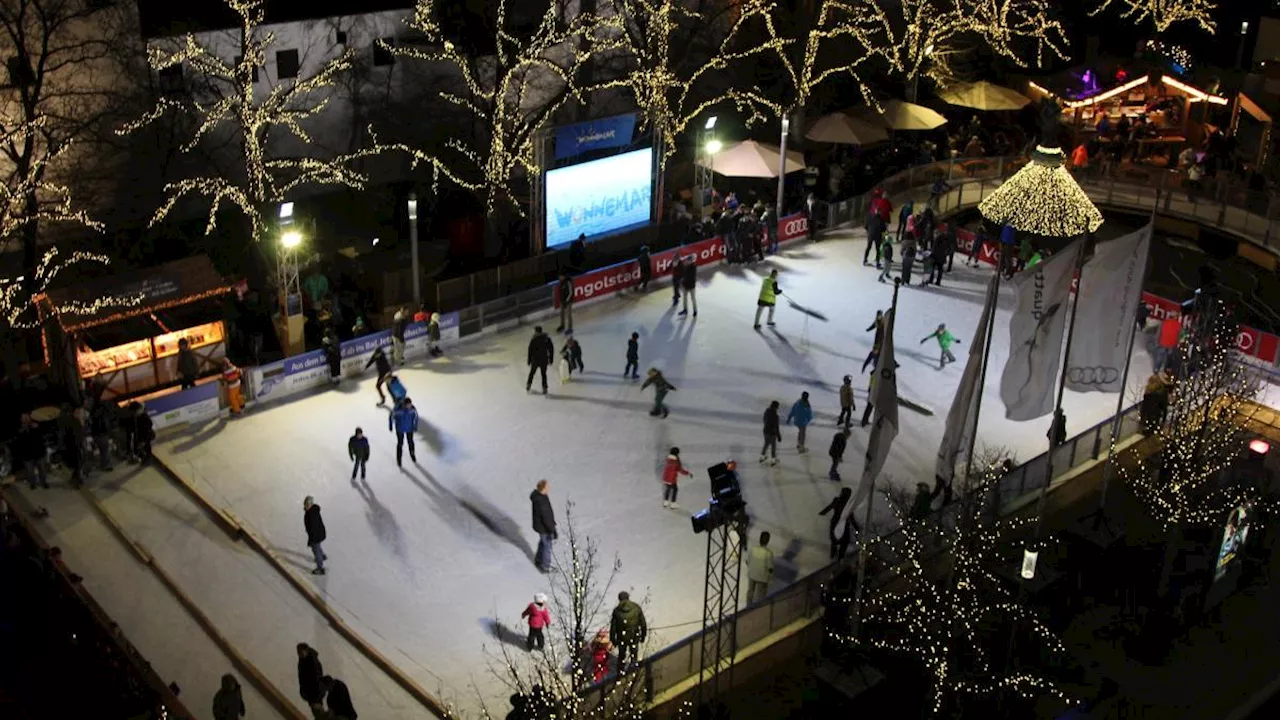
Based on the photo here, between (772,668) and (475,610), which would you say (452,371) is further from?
(772,668)

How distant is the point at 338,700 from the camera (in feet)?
51.2

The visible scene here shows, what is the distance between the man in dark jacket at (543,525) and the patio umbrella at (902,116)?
20.9 m

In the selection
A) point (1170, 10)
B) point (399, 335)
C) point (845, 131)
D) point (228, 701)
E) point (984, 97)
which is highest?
point (1170, 10)

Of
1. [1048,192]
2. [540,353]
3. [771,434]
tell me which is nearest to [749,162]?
[540,353]

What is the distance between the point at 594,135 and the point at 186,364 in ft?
36.8

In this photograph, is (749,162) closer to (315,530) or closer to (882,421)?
(882,421)

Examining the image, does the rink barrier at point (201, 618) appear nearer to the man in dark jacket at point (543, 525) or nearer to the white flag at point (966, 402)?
the man in dark jacket at point (543, 525)

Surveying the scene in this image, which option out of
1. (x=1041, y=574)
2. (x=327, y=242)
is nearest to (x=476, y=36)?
(x=327, y=242)

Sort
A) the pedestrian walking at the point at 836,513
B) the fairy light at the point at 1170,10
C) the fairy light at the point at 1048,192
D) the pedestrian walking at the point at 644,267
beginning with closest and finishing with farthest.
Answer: the fairy light at the point at 1048,192 < the pedestrian walking at the point at 836,513 < the pedestrian walking at the point at 644,267 < the fairy light at the point at 1170,10

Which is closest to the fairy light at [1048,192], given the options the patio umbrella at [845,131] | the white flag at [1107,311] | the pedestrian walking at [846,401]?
the white flag at [1107,311]

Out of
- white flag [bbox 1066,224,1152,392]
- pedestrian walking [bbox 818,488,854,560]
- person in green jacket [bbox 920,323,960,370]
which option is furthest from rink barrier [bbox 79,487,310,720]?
person in green jacket [bbox 920,323,960,370]

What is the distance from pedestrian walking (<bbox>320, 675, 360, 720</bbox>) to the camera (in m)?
15.5

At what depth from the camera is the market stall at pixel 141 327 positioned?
23969 mm

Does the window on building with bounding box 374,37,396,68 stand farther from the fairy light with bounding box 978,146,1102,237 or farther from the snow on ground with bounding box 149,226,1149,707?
the fairy light with bounding box 978,146,1102,237
